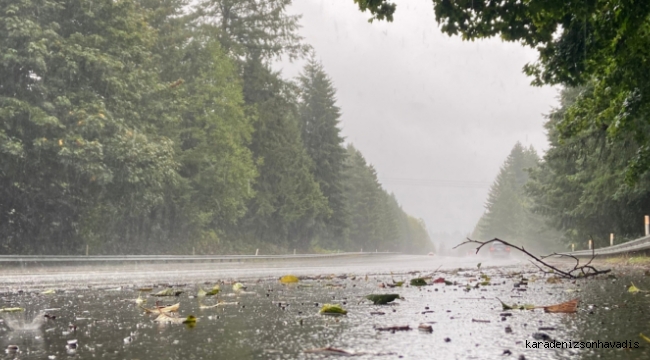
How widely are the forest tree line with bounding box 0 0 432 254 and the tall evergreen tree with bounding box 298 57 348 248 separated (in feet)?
0.79

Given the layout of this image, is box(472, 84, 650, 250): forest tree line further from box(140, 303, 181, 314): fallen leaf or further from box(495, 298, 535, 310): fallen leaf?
box(140, 303, 181, 314): fallen leaf

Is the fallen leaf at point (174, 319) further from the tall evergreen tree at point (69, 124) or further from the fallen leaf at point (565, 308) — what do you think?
the tall evergreen tree at point (69, 124)

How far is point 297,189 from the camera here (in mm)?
50531

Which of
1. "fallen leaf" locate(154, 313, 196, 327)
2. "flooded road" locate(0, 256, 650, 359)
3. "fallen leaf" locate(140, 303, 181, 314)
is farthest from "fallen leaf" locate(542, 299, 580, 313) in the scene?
"fallen leaf" locate(140, 303, 181, 314)

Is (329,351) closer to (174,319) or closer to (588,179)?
(174,319)

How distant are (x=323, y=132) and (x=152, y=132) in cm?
3249

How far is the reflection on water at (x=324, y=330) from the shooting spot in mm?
2986

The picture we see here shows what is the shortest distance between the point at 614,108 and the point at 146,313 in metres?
9.51

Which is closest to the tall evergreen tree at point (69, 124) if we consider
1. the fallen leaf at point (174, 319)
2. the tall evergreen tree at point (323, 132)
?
the fallen leaf at point (174, 319)

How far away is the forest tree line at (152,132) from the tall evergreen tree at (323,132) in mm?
241

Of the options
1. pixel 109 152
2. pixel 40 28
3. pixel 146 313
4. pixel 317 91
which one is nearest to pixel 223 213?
pixel 109 152

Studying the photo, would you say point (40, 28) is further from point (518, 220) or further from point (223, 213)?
point (518, 220)

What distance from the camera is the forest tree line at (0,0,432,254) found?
72.1ft

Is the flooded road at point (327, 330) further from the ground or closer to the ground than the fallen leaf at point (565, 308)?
closer to the ground
